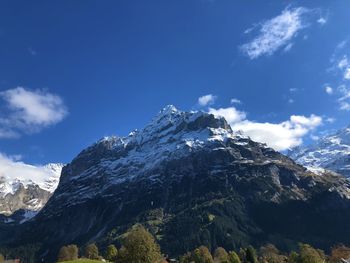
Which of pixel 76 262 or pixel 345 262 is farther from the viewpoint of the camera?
pixel 345 262

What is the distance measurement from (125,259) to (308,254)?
7265 centimetres

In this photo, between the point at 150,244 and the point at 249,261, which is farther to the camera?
the point at 249,261

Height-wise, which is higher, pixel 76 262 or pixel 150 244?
pixel 150 244

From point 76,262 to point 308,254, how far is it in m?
104

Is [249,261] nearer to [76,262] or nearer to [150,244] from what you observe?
[150,244]

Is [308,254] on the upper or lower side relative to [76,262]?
upper

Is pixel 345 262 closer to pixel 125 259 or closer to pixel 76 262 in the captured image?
pixel 125 259

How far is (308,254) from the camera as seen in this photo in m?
196

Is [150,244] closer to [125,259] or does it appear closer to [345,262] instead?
[125,259]

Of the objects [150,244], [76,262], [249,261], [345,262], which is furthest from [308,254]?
[76,262]

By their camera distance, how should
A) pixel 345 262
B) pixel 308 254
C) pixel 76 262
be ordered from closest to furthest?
1. pixel 76 262
2. pixel 345 262
3. pixel 308 254

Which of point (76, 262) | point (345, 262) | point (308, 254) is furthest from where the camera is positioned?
point (308, 254)

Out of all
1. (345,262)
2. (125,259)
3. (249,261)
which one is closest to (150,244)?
(125,259)

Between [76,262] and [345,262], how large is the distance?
86.9m
